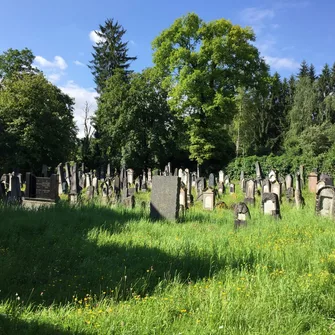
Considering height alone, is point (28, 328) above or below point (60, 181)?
below

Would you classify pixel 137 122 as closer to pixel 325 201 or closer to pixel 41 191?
pixel 41 191

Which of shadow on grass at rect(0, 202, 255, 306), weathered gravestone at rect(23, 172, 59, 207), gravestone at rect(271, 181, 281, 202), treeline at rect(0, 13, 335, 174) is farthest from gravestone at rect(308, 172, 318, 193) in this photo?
shadow on grass at rect(0, 202, 255, 306)

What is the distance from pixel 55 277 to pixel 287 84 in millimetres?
50455

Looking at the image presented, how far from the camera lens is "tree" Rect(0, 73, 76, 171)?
27891 mm

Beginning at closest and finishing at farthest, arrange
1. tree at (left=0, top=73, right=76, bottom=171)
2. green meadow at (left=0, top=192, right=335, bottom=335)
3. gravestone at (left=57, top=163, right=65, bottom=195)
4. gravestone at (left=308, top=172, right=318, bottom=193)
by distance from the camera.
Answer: green meadow at (left=0, top=192, right=335, bottom=335), gravestone at (left=308, top=172, right=318, bottom=193), gravestone at (left=57, top=163, right=65, bottom=195), tree at (left=0, top=73, right=76, bottom=171)

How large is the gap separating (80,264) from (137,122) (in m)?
28.6

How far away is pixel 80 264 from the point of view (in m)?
5.44

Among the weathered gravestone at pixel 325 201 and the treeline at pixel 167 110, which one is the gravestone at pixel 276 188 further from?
the treeline at pixel 167 110

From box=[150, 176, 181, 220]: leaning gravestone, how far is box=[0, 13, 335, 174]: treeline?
18.3 meters

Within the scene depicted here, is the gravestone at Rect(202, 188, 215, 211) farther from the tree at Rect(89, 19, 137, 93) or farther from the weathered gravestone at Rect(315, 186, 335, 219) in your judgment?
the tree at Rect(89, 19, 137, 93)

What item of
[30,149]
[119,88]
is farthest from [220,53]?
[30,149]

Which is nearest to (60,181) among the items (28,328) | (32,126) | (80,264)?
(32,126)

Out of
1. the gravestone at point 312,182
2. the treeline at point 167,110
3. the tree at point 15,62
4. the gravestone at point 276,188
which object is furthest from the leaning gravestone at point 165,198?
the tree at point 15,62

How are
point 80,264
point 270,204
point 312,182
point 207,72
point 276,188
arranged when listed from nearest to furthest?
1. point 80,264
2. point 270,204
3. point 276,188
4. point 312,182
5. point 207,72
